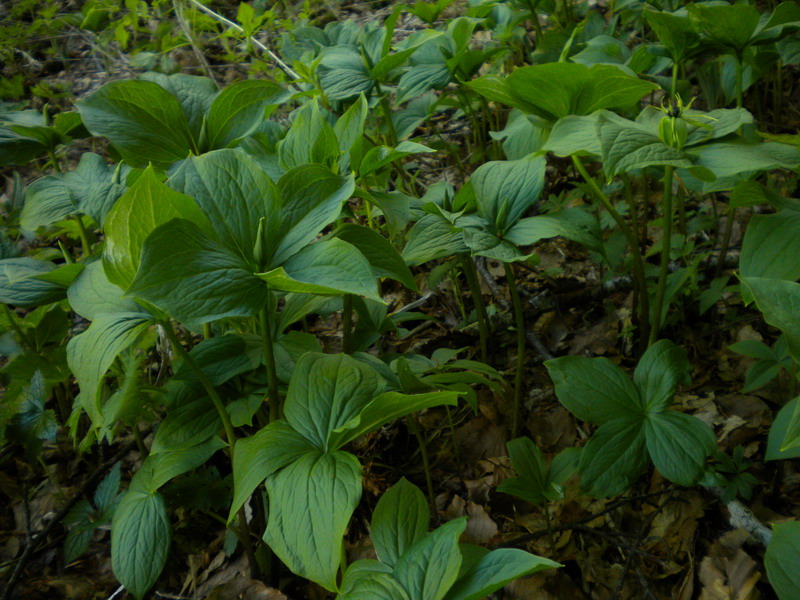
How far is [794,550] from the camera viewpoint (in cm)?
101

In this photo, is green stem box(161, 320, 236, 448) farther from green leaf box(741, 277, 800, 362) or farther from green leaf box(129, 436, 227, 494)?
green leaf box(741, 277, 800, 362)

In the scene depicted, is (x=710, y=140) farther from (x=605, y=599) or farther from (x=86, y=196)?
(x=86, y=196)

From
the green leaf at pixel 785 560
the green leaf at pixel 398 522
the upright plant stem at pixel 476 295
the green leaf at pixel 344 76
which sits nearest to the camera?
the green leaf at pixel 785 560

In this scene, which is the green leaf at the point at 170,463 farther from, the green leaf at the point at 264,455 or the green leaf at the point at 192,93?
the green leaf at the point at 192,93

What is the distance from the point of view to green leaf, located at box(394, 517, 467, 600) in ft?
3.07

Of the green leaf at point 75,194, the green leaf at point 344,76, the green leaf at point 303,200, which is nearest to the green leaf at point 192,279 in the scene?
the green leaf at point 303,200

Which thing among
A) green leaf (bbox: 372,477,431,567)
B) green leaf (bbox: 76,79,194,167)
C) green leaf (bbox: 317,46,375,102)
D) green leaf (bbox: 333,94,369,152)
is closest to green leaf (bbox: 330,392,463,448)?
green leaf (bbox: 372,477,431,567)

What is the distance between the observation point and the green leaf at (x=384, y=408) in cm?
102

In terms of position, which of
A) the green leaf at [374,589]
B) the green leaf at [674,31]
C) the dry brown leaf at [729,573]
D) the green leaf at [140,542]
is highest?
the green leaf at [674,31]

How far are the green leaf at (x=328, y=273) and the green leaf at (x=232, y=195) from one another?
122mm

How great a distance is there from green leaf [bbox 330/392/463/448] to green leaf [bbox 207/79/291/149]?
0.91 meters

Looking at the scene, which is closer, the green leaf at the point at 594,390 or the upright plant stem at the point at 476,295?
the green leaf at the point at 594,390

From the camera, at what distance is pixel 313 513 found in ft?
3.25

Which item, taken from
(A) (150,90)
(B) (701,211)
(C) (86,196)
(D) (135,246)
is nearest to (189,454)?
(D) (135,246)
